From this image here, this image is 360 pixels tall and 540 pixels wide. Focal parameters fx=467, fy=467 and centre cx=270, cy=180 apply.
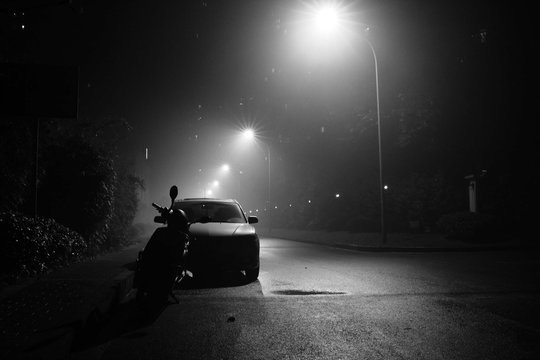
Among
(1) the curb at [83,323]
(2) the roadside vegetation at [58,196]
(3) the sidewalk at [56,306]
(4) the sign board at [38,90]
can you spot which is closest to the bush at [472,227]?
(2) the roadside vegetation at [58,196]

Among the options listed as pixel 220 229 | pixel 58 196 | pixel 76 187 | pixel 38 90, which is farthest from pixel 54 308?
pixel 76 187

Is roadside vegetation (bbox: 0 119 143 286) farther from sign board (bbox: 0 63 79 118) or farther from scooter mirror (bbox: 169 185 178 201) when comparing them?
scooter mirror (bbox: 169 185 178 201)

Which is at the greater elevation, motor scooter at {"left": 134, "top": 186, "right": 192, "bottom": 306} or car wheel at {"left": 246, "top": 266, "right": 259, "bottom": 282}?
motor scooter at {"left": 134, "top": 186, "right": 192, "bottom": 306}

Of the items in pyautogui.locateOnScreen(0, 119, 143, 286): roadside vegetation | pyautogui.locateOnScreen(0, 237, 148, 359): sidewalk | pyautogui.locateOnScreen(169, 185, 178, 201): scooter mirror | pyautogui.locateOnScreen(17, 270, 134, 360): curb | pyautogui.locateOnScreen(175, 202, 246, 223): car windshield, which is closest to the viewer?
pyautogui.locateOnScreen(17, 270, 134, 360): curb

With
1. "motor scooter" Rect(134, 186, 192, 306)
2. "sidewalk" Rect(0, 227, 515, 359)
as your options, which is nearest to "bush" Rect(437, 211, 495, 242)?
"sidewalk" Rect(0, 227, 515, 359)

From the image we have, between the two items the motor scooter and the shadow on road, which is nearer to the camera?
the shadow on road

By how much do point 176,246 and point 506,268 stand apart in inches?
351

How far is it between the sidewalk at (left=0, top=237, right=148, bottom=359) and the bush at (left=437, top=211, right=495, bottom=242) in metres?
15.6

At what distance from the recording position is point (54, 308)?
5.72 m

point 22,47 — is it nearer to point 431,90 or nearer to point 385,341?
point 385,341

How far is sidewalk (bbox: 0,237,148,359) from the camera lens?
4132mm

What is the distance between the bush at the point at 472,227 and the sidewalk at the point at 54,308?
15.6 m

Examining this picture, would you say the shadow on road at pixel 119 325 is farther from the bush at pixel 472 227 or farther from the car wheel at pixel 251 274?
the bush at pixel 472 227

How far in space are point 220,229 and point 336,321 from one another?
13.7 ft
